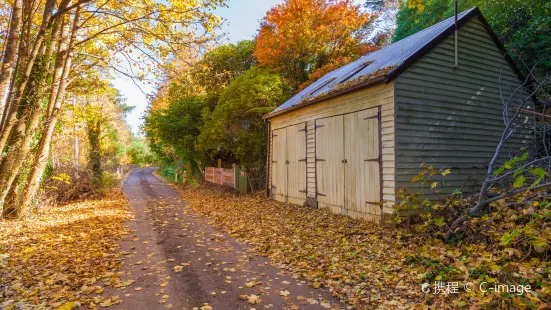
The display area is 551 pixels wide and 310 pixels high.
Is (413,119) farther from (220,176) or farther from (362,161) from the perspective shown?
(220,176)

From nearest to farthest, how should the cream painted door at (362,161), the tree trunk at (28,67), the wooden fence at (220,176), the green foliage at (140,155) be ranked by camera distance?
the tree trunk at (28,67) < the cream painted door at (362,161) < the wooden fence at (220,176) < the green foliage at (140,155)

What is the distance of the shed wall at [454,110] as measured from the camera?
23.3ft

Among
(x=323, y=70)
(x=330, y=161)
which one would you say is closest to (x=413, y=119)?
(x=330, y=161)

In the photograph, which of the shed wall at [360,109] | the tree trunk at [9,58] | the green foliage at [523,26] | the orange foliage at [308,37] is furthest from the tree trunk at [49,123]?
the orange foliage at [308,37]

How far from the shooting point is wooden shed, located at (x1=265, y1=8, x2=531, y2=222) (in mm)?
7090

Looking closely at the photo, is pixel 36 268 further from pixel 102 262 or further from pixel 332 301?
pixel 332 301

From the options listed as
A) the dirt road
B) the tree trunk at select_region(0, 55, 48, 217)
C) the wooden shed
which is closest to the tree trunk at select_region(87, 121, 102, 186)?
the tree trunk at select_region(0, 55, 48, 217)

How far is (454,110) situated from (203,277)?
729cm

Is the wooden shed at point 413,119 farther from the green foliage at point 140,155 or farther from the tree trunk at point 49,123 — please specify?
the green foliage at point 140,155

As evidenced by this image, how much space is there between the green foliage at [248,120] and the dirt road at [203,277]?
8.21 meters

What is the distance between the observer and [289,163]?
11633 mm

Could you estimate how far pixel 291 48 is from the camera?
18.9 m

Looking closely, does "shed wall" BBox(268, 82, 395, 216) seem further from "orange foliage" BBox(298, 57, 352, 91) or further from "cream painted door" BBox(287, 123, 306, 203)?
"orange foliage" BBox(298, 57, 352, 91)

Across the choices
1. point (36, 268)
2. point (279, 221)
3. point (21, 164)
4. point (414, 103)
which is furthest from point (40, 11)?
point (414, 103)
